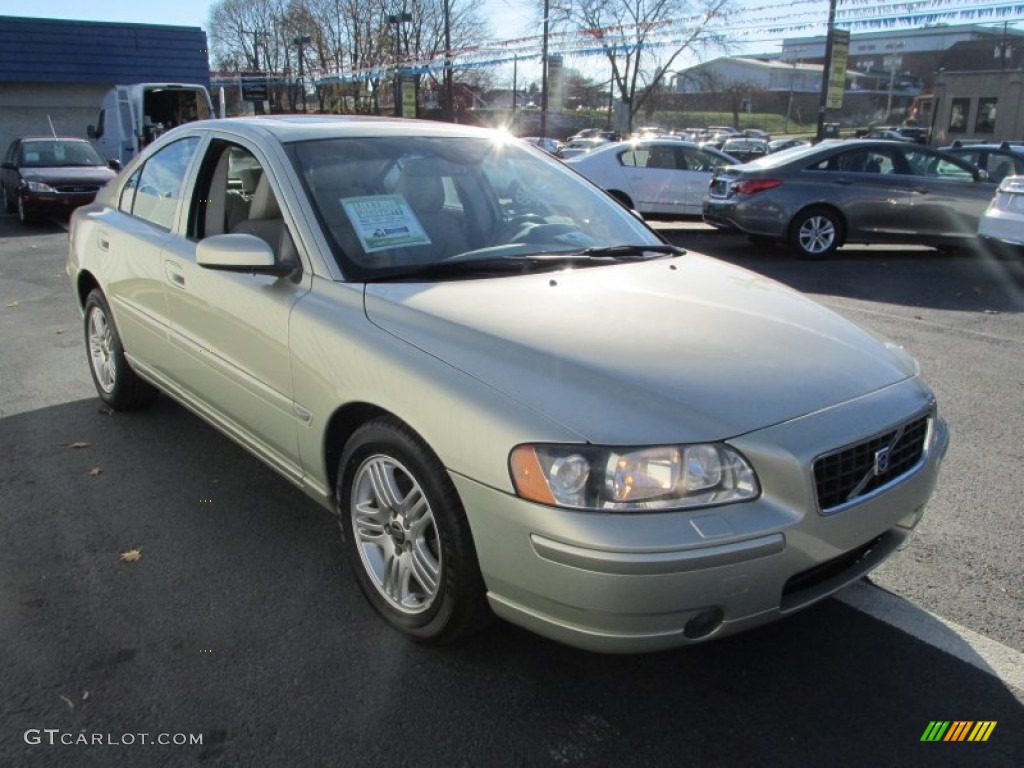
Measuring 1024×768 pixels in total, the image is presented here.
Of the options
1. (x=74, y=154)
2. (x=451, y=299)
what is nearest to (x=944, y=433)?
(x=451, y=299)

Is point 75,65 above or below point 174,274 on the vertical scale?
above

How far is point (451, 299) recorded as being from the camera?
2.73 meters

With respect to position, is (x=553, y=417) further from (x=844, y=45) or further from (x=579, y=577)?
(x=844, y=45)

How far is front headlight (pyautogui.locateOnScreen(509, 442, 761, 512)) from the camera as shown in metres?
2.12

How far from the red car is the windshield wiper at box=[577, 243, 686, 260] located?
13230 millimetres

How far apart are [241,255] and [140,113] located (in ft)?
64.4

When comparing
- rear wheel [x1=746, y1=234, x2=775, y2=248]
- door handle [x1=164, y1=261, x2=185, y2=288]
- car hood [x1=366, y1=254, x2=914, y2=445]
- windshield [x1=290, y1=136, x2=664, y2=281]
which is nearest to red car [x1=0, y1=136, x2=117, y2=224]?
rear wheel [x1=746, y1=234, x2=775, y2=248]

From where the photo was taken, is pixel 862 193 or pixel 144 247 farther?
pixel 862 193

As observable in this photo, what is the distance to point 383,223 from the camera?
10.2 feet

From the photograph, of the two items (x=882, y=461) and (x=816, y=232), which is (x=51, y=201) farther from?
(x=882, y=461)

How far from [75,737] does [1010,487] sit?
12.8 feet

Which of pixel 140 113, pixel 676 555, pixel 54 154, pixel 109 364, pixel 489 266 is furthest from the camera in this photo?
pixel 140 113

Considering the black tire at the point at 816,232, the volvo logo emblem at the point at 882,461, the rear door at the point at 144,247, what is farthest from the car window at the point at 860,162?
the volvo logo emblem at the point at 882,461

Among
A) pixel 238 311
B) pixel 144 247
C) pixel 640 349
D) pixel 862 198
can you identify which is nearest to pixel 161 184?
pixel 144 247
